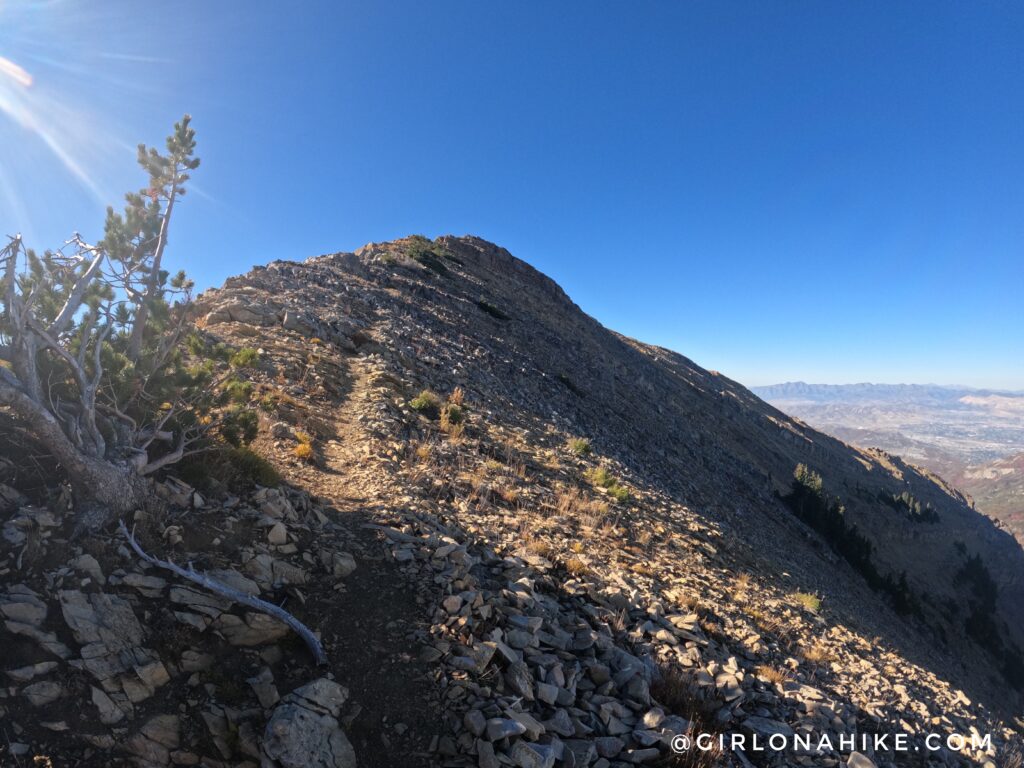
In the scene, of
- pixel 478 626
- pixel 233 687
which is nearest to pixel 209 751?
pixel 233 687

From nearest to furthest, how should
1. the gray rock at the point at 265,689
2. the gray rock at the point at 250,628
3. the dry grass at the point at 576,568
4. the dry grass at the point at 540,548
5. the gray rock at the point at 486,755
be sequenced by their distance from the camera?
the gray rock at the point at 486,755 → the gray rock at the point at 265,689 → the gray rock at the point at 250,628 → the dry grass at the point at 576,568 → the dry grass at the point at 540,548

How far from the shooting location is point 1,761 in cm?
334

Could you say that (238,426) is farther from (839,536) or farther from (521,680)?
(839,536)

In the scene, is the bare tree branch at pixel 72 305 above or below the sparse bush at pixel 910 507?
above

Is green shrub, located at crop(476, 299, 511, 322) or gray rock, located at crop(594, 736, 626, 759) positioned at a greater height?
green shrub, located at crop(476, 299, 511, 322)

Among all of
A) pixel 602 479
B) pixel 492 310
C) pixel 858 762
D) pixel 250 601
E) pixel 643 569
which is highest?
pixel 492 310

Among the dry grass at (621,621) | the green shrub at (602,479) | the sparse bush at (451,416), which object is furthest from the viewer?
the sparse bush at (451,416)

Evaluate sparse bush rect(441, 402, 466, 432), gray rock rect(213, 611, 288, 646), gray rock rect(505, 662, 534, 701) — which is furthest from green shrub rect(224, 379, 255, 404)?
sparse bush rect(441, 402, 466, 432)

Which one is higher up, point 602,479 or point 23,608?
point 602,479

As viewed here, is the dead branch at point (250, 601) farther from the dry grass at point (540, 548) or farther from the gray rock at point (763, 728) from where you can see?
the gray rock at point (763, 728)

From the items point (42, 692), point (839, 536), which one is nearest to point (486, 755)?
point (42, 692)

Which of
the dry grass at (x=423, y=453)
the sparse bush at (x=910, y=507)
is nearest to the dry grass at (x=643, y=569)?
the dry grass at (x=423, y=453)

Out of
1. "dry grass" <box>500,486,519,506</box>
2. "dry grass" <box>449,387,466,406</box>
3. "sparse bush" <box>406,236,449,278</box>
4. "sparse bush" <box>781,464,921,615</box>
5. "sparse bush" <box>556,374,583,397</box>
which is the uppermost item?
"sparse bush" <box>406,236,449,278</box>

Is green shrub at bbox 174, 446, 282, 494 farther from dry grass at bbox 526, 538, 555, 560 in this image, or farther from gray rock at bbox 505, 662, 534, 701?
gray rock at bbox 505, 662, 534, 701
